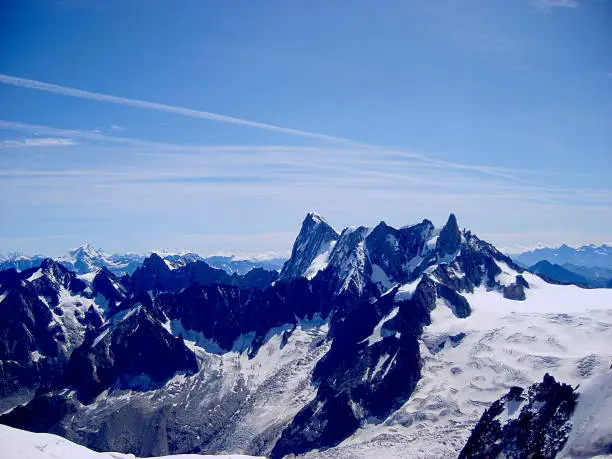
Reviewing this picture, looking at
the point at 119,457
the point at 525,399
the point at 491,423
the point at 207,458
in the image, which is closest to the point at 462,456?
the point at 491,423

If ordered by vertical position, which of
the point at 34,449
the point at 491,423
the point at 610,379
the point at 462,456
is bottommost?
the point at 462,456

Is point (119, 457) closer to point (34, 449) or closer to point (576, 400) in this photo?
point (34, 449)

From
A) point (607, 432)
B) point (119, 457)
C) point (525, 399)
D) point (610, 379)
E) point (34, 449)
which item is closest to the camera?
point (34, 449)

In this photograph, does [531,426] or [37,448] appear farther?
[531,426]

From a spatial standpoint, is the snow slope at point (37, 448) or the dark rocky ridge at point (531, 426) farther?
the dark rocky ridge at point (531, 426)

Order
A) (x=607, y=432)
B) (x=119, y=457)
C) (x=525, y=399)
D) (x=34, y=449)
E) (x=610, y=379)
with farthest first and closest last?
(x=525, y=399), (x=610, y=379), (x=607, y=432), (x=119, y=457), (x=34, y=449)

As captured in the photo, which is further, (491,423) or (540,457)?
(491,423)

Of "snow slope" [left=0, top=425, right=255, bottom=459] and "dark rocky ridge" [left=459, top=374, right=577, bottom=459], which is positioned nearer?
"snow slope" [left=0, top=425, right=255, bottom=459]

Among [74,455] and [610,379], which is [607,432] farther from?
[74,455]

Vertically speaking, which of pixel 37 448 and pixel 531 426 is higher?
pixel 37 448

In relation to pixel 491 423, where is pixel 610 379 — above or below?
above

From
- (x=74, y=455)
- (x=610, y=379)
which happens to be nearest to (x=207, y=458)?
(x=74, y=455)
